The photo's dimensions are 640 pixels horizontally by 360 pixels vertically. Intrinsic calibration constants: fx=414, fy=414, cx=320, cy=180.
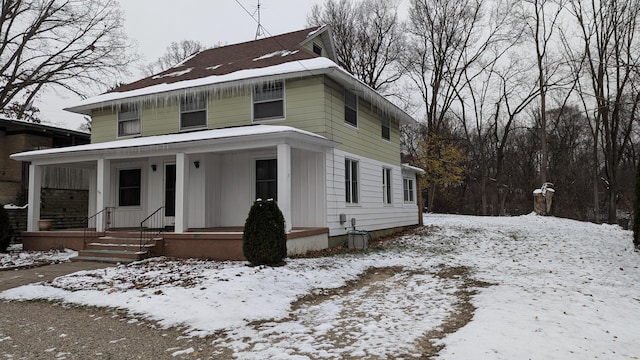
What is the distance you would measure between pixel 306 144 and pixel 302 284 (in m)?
4.08

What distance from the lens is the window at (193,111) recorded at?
12.5m

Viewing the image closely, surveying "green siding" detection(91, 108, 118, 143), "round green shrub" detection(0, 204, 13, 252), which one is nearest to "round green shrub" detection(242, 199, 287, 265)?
"round green shrub" detection(0, 204, 13, 252)

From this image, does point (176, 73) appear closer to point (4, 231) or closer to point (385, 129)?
point (4, 231)

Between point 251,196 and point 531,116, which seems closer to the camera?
point 251,196

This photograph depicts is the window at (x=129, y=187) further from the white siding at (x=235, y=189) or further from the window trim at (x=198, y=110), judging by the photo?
the white siding at (x=235, y=189)

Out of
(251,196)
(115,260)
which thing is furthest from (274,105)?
(115,260)

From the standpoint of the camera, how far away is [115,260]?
981cm

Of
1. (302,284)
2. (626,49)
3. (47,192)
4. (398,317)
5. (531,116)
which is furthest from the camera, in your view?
(531,116)

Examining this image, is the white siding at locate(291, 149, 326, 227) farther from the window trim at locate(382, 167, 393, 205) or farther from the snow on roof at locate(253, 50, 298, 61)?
the window trim at locate(382, 167, 393, 205)

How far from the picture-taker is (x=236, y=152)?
11.7 meters

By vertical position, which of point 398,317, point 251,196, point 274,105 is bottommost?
point 398,317

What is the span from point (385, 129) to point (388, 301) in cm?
1010

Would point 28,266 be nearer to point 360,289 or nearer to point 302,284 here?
point 302,284

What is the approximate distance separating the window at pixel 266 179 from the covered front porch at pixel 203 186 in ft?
0.09
